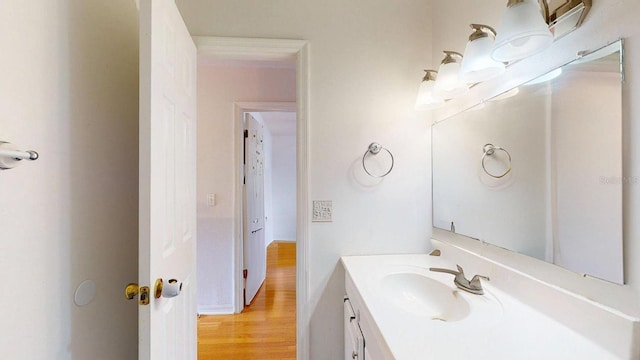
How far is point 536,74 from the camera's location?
884 millimetres

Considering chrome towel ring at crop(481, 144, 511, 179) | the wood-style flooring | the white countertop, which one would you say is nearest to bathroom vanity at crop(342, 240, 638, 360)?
the white countertop

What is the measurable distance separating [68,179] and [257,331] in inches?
74.1

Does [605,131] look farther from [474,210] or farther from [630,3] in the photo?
[474,210]

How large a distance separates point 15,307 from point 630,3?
165cm

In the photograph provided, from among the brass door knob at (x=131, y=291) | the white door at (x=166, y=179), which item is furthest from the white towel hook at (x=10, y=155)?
the brass door knob at (x=131, y=291)

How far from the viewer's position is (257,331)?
2.11m

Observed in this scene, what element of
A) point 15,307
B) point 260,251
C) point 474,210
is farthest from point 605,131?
point 260,251

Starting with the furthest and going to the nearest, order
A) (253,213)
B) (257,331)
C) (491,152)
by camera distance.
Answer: (253,213)
(257,331)
(491,152)

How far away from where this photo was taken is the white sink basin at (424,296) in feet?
3.25

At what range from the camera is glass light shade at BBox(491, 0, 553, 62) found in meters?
0.76

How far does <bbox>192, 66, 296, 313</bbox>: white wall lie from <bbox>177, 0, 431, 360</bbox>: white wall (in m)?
1.05

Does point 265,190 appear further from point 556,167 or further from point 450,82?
point 556,167

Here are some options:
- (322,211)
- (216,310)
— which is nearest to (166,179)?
(322,211)

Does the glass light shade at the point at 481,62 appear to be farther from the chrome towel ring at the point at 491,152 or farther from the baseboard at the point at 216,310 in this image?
the baseboard at the point at 216,310
